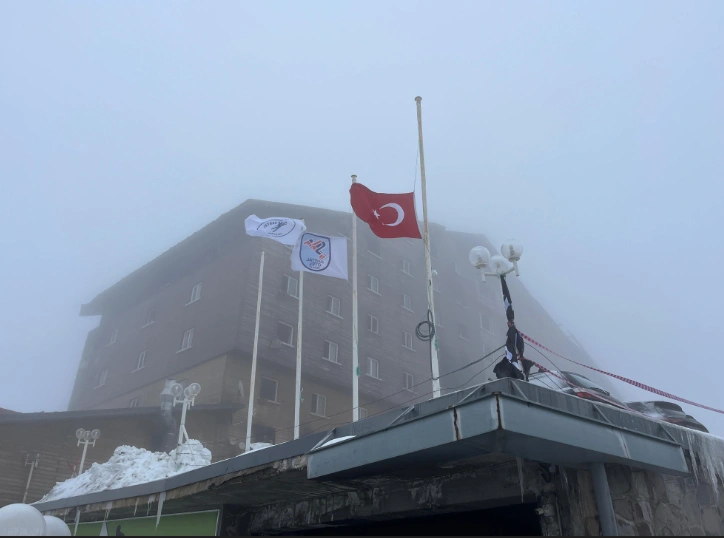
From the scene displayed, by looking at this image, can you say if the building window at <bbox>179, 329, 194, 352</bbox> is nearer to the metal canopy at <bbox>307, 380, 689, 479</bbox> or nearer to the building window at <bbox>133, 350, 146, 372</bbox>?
the building window at <bbox>133, 350, 146, 372</bbox>

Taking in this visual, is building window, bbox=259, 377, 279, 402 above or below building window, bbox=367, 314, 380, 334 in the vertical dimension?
below

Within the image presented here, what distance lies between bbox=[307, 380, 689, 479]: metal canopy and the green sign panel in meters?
3.93

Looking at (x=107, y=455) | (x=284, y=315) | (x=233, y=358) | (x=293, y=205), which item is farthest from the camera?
(x=293, y=205)

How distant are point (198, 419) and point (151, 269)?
48.5 feet

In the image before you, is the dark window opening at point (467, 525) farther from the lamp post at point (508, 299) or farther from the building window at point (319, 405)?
the building window at point (319, 405)

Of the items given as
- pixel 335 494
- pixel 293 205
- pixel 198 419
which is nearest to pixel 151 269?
pixel 293 205

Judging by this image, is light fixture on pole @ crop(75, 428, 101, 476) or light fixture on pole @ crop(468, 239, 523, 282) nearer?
light fixture on pole @ crop(468, 239, 523, 282)

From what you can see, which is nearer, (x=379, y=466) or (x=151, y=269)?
(x=379, y=466)

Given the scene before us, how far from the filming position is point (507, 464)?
5.66 m

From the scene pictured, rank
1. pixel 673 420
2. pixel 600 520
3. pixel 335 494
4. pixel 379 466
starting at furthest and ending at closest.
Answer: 1. pixel 673 420
2. pixel 335 494
3. pixel 379 466
4. pixel 600 520

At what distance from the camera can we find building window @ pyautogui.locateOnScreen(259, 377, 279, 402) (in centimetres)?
2823

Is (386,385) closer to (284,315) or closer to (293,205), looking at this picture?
(284,315)

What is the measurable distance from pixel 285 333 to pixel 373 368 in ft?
20.4

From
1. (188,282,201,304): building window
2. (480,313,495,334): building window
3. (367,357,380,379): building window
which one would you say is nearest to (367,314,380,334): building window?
(367,357,380,379): building window
